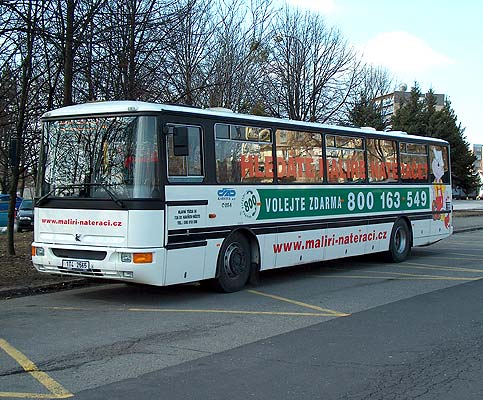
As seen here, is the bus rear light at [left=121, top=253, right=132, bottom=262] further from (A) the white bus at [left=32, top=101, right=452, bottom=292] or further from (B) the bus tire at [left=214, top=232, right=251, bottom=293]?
(B) the bus tire at [left=214, top=232, right=251, bottom=293]

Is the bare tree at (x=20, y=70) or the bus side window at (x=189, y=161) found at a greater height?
the bare tree at (x=20, y=70)

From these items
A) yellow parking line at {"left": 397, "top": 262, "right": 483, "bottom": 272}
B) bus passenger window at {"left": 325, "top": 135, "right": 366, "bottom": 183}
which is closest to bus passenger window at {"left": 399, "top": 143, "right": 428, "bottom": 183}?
bus passenger window at {"left": 325, "top": 135, "right": 366, "bottom": 183}

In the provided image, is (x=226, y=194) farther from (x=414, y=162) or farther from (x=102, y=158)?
(x=414, y=162)

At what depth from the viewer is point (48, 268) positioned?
33.1 feet

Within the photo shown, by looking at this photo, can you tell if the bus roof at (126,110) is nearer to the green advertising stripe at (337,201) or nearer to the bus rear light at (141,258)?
the green advertising stripe at (337,201)

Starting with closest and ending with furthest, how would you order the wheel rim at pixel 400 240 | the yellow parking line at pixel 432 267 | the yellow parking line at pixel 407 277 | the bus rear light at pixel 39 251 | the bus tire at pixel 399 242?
the bus rear light at pixel 39 251
the yellow parking line at pixel 407 277
the yellow parking line at pixel 432 267
the bus tire at pixel 399 242
the wheel rim at pixel 400 240

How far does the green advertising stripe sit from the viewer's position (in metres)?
11.8

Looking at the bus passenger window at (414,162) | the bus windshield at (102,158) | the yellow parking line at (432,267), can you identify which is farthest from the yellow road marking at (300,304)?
the bus passenger window at (414,162)

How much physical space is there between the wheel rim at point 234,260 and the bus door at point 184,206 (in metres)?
0.67

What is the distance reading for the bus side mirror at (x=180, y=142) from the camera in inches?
380

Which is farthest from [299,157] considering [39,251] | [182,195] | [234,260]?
[39,251]

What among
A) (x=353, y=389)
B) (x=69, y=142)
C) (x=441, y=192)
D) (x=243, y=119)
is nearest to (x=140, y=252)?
(x=69, y=142)

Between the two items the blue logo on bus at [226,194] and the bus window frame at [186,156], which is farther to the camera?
the blue logo on bus at [226,194]

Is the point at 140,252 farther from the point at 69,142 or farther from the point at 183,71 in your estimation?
the point at 183,71
